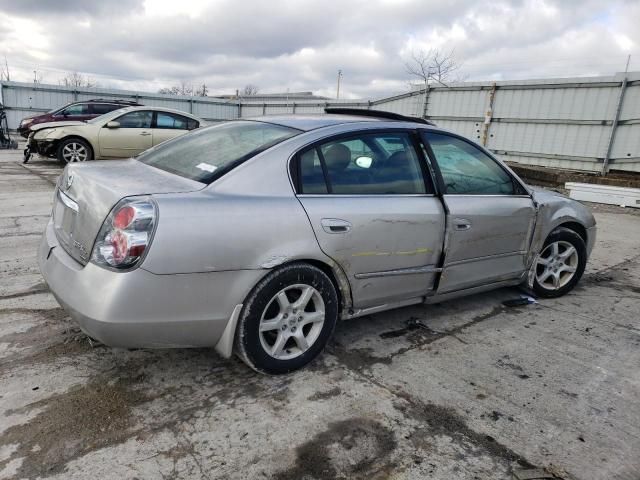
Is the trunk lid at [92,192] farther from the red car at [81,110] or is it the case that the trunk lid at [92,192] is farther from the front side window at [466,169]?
the red car at [81,110]

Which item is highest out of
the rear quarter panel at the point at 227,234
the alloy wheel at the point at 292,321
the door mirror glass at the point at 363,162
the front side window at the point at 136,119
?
the front side window at the point at 136,119

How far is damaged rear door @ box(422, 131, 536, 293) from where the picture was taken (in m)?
3.39

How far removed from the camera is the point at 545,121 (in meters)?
12.2

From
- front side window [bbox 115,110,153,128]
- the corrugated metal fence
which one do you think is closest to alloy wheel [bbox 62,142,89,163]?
front side window [bbox 115,110,153,128]

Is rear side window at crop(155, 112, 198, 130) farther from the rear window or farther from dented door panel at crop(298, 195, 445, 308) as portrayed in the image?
dented door panel at crop(298, 195, 445, 308)

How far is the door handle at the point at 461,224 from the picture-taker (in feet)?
10.9

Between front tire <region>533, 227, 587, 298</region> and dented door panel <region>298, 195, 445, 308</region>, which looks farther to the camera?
front tire <region>533, 227, 587, 298</region>

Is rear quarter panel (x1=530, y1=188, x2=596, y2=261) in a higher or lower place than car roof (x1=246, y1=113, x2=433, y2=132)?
lower

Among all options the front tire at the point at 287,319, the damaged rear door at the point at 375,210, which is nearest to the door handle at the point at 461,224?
the damaged rear door at the point at 375,210

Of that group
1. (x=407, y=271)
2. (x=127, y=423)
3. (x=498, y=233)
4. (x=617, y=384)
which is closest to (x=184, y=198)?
(x=127, y=423)

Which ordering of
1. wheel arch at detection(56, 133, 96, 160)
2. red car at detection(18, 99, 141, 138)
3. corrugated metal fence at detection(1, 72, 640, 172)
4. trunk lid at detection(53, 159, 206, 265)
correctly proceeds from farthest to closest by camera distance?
1. red car at detection(18, 99, 141, 138)
2. corrugated metal fence at detection(1, 72, 640, 172)
3. wheel arch at detection(56, 133, 96, 160)
4. trunk lid at detection(53, 159, 206, 265)

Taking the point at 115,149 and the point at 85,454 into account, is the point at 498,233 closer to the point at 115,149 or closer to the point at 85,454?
the point at 85,454

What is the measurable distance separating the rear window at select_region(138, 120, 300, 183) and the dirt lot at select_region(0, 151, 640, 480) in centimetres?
115

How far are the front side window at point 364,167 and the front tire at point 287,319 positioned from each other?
530 mm
